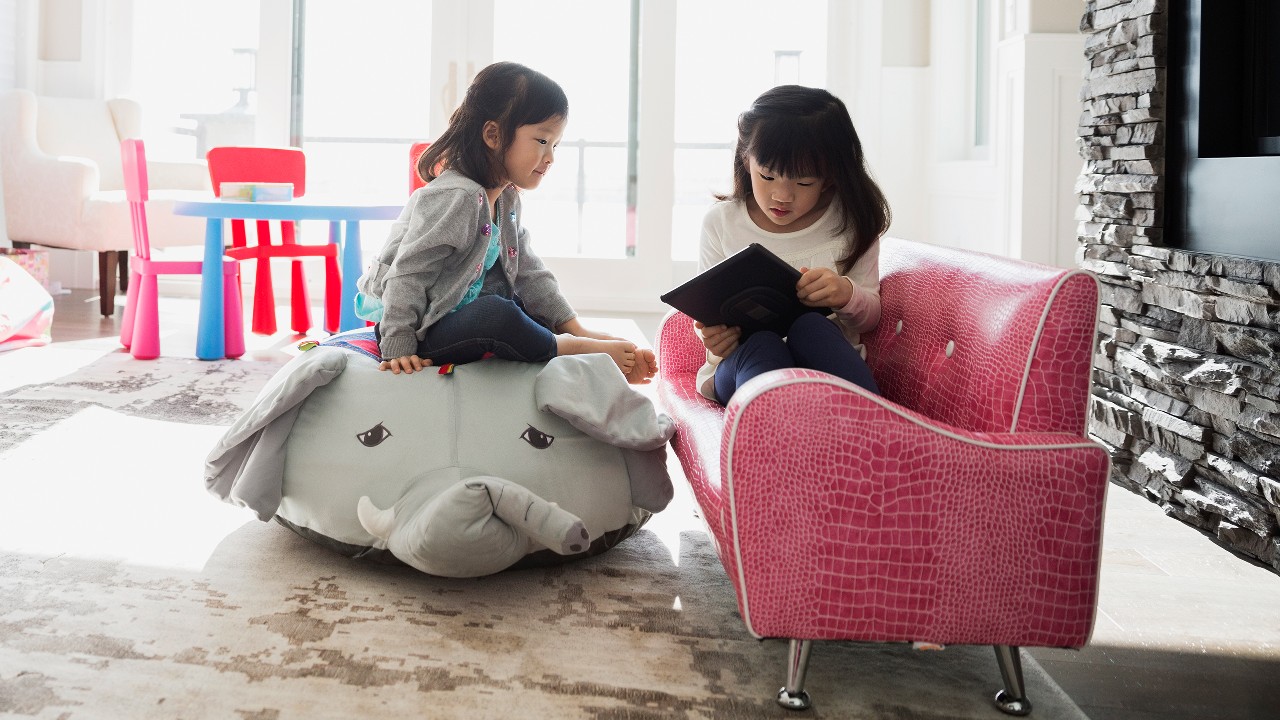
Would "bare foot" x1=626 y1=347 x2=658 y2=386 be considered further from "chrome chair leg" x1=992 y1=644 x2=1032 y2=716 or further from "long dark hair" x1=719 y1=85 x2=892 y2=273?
"chrome chair leg" x1=992 y1=644 x2=1032 y2=716

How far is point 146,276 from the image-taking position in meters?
3.54

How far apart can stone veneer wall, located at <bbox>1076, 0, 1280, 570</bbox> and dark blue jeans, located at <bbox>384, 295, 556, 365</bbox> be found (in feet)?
3.77

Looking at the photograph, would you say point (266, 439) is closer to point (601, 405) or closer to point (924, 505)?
point (601, 405)

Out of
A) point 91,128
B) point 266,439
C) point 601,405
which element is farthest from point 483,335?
point 91,128

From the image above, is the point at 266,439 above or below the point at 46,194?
below

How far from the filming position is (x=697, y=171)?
5.16m

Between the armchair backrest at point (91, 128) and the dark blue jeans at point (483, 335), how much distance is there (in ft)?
12.5

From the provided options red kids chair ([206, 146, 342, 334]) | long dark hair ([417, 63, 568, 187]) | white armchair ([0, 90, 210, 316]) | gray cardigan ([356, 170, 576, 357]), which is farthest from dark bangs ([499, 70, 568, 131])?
white armchair ([0, 90, 210, 316])

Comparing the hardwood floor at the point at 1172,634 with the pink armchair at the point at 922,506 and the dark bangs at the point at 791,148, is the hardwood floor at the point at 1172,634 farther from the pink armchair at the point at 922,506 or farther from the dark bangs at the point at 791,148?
the dark bangs at the point at 791,148

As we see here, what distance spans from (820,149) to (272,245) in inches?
107

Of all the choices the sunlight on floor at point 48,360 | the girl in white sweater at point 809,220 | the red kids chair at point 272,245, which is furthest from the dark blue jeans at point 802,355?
the red kids chair at point 272,245

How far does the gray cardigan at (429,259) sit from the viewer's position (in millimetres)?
1776

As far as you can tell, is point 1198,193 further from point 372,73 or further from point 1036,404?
point 372,73

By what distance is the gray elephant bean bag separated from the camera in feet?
5.20
